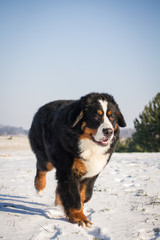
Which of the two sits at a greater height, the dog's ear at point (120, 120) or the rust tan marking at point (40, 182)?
the dog's ear at point (120, 120)

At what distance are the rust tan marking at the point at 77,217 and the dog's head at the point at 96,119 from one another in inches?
37.0

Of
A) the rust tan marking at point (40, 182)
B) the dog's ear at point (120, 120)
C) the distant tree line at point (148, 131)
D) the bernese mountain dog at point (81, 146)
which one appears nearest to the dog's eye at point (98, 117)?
the bernese mountain dog at point (81, 146)

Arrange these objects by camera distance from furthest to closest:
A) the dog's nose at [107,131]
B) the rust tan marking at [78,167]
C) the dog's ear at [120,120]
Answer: the dog's ear at [120,120] < the rust tan marking at [78,167] < the dog's nose at [107,131]

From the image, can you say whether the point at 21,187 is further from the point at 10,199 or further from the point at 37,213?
the point at 37,213

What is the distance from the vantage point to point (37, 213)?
3.30 metres

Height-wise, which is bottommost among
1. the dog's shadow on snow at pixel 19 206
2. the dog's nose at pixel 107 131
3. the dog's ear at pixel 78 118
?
the dog's shadow on snow at pixel 19 206

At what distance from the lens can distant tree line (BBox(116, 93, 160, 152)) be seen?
21.0m

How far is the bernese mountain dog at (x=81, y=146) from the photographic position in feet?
9.84

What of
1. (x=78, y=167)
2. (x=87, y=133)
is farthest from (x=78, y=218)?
(x=87, y=133)

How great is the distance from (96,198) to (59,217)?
3.58 feet

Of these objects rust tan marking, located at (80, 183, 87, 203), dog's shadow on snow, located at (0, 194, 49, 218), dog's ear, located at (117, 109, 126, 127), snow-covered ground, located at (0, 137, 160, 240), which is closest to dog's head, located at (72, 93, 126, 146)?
dog's ear, located at (117, 109, 126, 127)

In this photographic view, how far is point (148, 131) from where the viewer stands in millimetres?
21344

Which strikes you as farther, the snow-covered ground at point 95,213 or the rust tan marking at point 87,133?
the rust tan marking at point 87,133

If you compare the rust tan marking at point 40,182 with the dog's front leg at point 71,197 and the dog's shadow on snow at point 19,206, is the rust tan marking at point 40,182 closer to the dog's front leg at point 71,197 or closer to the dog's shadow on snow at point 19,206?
the dog's shadow on snow at point 19,206
